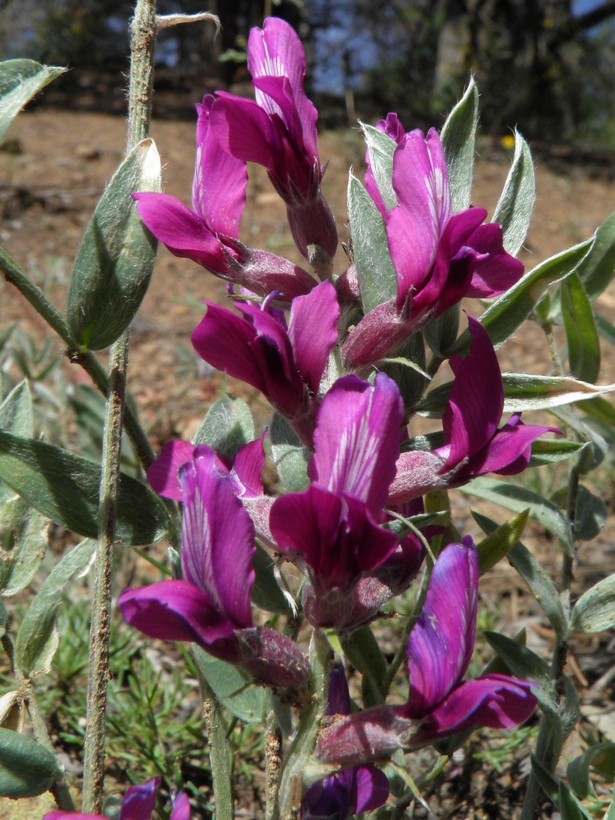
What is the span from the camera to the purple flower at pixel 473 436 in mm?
736

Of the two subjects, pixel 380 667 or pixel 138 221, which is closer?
pixel 138 221

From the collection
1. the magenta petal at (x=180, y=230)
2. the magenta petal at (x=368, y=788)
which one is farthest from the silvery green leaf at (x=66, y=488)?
the magenta petal at (x=368, y=788)

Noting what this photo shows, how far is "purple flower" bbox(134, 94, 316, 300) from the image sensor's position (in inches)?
32.9

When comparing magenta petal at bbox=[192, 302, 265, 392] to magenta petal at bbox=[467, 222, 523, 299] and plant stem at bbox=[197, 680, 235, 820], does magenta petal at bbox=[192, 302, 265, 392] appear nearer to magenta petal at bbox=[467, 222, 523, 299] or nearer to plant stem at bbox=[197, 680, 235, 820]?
magenta petal at bbox=[467, 222, 523, 299]

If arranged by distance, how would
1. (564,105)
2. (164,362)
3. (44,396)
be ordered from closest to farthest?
(44,396)
(164,362)
(564,105)

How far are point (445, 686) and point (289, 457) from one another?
0.28 metres

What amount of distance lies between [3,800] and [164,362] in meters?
2.04

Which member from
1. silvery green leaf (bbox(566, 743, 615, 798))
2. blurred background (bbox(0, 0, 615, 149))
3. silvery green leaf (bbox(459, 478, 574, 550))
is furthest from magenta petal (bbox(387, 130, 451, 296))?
blurred background (bbox(0, 0, 615, 149))

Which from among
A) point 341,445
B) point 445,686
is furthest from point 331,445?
point 445,686

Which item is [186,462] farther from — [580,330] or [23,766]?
[580,330]

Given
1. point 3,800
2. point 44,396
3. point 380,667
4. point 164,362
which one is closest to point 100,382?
point 380,667

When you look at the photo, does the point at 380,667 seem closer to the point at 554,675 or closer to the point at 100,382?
the point at 554,675

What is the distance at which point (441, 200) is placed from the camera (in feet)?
2.42

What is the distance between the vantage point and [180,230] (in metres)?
0.81
